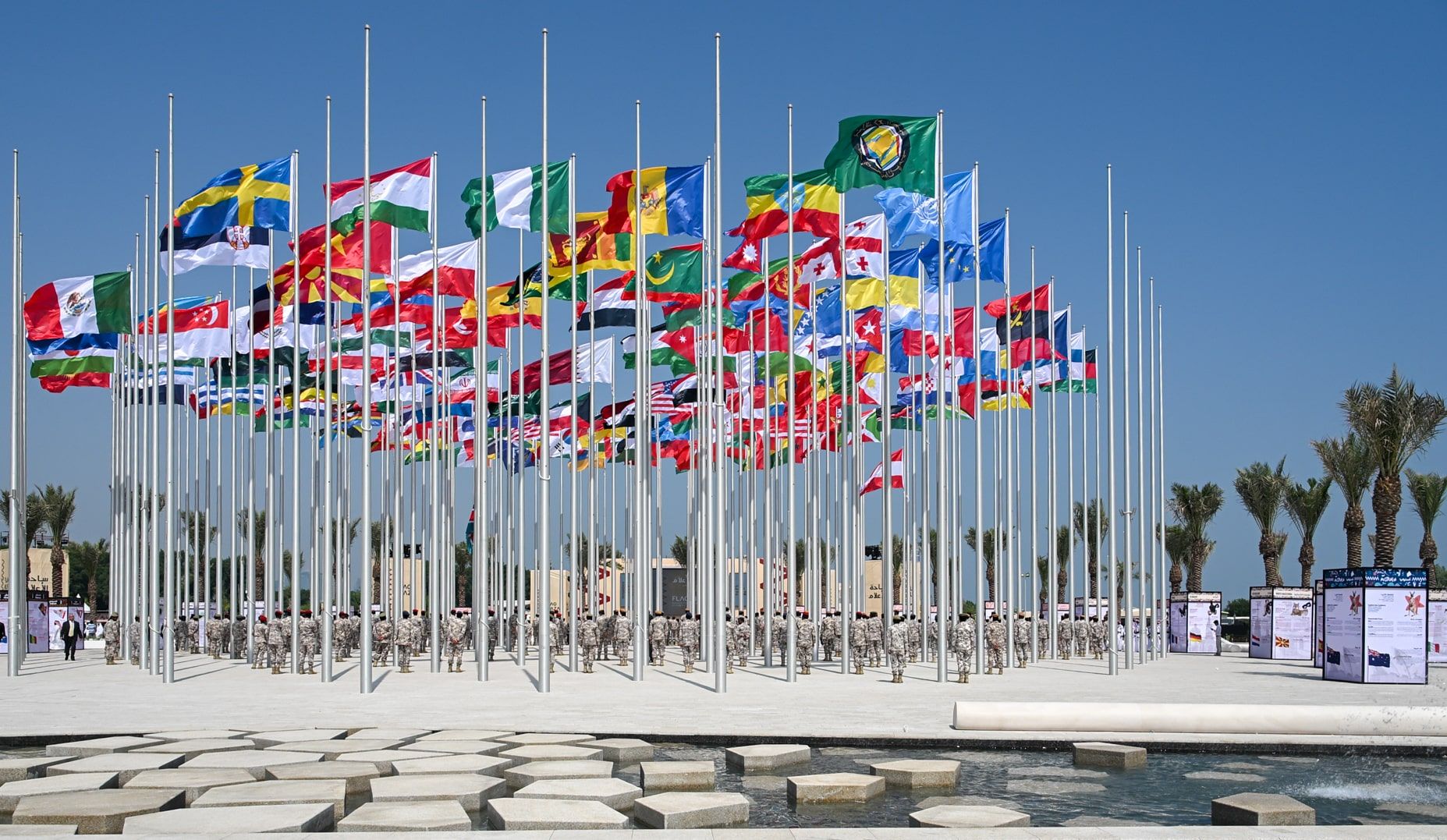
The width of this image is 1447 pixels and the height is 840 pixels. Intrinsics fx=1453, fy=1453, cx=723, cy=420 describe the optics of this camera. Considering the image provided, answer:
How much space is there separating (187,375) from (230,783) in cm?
3083

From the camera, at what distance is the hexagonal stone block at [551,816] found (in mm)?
10500

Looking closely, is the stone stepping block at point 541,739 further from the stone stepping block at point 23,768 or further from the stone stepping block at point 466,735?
the stone stepping block at point 23,768

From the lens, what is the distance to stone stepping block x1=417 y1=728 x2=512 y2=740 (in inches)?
623

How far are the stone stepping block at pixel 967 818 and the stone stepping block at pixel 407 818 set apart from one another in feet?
10.8

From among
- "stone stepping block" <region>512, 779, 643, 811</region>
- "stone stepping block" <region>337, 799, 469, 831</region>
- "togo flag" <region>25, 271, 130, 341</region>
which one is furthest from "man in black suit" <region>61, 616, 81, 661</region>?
"stone stepping block" <region>337, 799, 469, 831</region>

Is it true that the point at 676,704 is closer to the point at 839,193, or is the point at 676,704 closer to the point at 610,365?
the point at 839,193

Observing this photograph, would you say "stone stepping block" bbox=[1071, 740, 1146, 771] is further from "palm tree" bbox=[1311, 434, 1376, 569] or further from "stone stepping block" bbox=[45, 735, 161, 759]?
"palm tree" bbox=[1311, 434, 1376, 569]

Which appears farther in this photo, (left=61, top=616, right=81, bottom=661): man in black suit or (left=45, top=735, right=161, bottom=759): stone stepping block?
(left=61, top=616, right=81, bottom=661): man in black suit

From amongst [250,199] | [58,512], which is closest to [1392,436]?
[250,199]

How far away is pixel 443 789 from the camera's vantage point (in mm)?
11859

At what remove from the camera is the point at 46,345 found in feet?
112

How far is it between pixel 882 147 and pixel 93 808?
19.5 metres

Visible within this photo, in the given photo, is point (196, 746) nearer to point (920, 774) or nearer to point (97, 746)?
point (97, 746)

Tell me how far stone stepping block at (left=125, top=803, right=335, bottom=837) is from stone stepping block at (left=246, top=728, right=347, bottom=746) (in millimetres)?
4479
